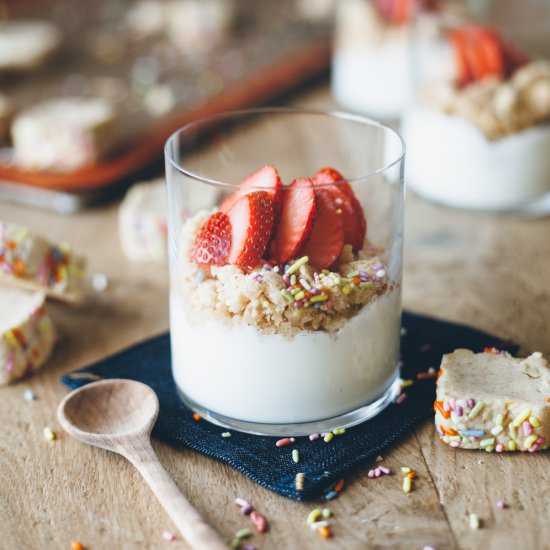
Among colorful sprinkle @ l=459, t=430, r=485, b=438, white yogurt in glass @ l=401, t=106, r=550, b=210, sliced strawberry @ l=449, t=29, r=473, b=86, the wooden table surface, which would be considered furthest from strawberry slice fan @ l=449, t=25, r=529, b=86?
colorful sprinkle @ l=459, t=430, r=485, b=438

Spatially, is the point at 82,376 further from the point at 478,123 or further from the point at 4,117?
the point at 4,117


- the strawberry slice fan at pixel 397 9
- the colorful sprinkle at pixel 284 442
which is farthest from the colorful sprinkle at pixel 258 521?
the strawberry slice fan at pixel 397 9

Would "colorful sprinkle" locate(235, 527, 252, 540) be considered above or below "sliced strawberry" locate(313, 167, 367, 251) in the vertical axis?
below

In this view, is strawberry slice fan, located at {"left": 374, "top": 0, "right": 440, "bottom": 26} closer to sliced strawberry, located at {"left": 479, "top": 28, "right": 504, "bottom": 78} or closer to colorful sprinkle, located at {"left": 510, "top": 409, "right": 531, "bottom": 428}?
sliced strawberry, located at {"left": 479, "top": 28, "right": 504, "bottom": 78}

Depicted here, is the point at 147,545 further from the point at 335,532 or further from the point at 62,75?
the point at 62,75

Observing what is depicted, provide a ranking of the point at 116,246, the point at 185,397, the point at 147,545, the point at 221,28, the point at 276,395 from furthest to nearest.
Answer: the point at 221,28
the point at 116,246
the point at 185,397
the point at 276,395
the point at 147,545

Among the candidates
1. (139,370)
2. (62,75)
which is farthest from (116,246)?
(62,75)

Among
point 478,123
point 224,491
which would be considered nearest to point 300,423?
point 224,491
